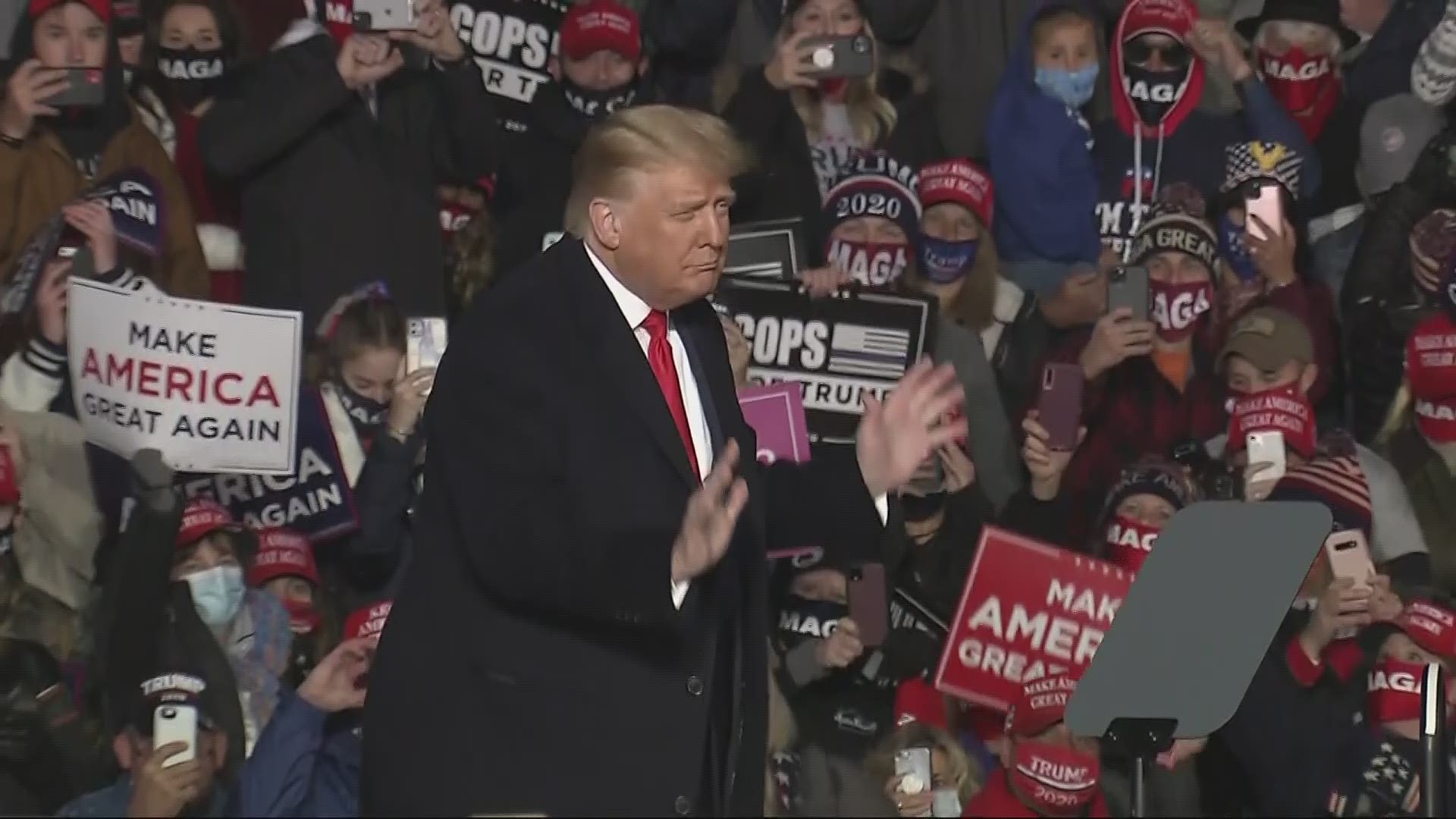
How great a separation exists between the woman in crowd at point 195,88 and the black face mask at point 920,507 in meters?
1.85

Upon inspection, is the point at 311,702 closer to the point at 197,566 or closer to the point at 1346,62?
the point at 197,566

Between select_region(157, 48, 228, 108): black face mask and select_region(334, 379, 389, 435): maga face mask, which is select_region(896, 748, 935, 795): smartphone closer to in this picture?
select_region(334, 379, 389, 435): maga face mask

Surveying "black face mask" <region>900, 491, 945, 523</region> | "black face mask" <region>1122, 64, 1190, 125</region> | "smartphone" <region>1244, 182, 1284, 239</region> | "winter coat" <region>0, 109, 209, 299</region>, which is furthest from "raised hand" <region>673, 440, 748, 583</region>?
"black face mask" <region>1122, 64, 1190, 125</region>

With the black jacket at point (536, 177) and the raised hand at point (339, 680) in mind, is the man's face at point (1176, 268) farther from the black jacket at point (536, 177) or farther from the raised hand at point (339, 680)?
the raised hand at point (339, 680)

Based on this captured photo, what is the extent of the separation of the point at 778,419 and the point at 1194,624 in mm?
2216

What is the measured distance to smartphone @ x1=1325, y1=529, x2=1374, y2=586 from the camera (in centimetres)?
624

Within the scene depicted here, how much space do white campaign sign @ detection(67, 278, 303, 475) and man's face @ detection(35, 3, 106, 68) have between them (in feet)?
3.02

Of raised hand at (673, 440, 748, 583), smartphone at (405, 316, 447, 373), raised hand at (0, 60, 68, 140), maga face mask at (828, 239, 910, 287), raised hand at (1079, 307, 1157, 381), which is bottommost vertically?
raised hand at (673, 440, 748, 583)

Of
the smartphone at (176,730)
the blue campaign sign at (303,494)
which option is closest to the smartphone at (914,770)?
the blue campaign sign at (303,494)

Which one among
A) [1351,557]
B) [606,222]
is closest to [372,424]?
[1351,557]

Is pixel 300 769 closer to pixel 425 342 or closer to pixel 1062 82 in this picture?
pixel 425 342

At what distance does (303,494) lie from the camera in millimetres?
6762

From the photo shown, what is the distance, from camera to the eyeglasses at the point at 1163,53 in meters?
8.10

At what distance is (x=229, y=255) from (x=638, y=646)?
3.79m
